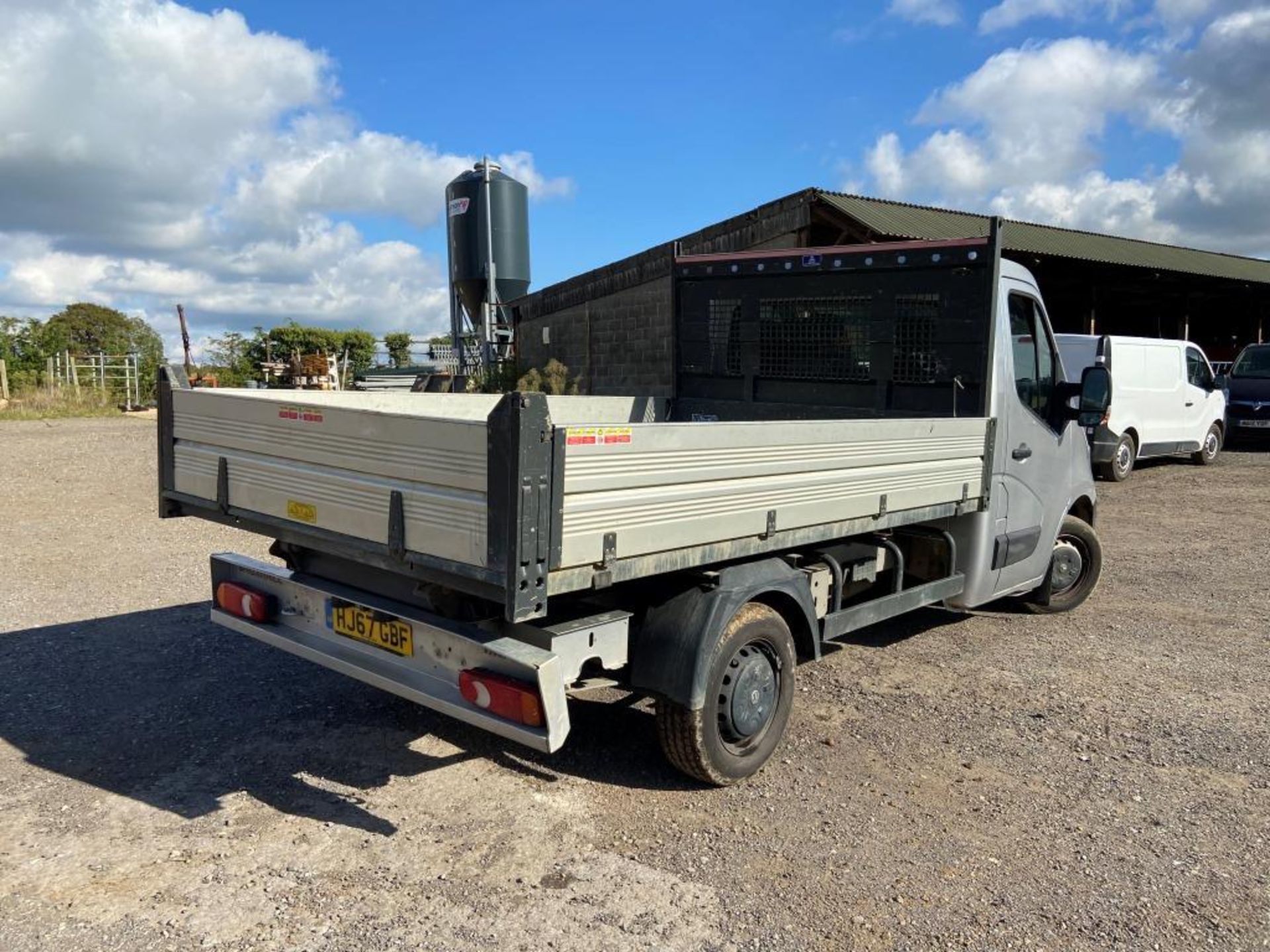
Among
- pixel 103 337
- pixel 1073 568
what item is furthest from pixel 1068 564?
pixel 103 337

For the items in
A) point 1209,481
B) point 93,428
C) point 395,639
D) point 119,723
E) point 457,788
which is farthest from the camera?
point 93,428

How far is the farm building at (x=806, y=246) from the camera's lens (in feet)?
47.5

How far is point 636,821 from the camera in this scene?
11.4 feet

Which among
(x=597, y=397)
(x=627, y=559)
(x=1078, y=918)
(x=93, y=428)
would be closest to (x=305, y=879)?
(x=627, y=559)

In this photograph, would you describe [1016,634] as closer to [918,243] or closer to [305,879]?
[918,243]

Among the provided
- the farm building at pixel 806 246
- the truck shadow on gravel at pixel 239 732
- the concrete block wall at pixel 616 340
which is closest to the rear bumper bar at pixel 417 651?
the truck shadow on gravel at pixel 239 732

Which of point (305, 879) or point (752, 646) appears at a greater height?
point (752, 646)

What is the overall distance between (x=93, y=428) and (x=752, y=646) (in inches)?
718

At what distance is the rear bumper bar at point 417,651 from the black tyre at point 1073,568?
4.34m

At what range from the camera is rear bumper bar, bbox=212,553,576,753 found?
9.85 feet

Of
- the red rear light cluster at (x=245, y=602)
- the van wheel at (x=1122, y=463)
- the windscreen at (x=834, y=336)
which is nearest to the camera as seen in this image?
the red rear light cluster at (x=245, y=602)

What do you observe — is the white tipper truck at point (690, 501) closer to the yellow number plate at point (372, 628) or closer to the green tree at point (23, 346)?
the yellow number plate at point (372, 628)

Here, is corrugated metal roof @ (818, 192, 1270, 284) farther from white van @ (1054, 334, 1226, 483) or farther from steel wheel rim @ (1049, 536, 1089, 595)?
steel wheel rim @ (1049, 536, 1089, 595)

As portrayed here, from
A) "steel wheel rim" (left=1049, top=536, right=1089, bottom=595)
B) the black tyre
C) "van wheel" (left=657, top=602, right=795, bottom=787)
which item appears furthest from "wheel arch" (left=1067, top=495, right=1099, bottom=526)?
"van wheel" (left=657, top=602, right=795, bottom=787)
